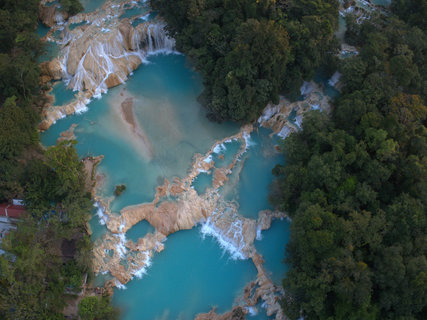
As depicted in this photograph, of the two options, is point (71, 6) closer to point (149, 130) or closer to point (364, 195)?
point (149, 130)

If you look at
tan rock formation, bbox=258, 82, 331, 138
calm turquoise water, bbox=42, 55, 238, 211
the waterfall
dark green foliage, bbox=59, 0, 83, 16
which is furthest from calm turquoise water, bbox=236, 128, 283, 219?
dark green foliage, bbox=59, 0, 83, 16

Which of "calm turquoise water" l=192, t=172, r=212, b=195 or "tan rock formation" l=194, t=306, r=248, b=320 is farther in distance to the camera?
"calm turquoise water" l=192, t=172, r=212, b=195

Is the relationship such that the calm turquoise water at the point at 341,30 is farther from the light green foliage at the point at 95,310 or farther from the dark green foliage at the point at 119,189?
the light green foliage at the point at 95,310

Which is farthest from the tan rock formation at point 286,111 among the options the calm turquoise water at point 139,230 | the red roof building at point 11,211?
the red roof building at point 11,211

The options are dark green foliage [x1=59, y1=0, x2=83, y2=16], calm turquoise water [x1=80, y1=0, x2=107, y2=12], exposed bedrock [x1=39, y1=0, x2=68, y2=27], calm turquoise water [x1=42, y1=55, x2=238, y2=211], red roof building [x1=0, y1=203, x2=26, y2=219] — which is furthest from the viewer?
calm turquoise water [x1=80, y1=0, x2=107, y2=12]

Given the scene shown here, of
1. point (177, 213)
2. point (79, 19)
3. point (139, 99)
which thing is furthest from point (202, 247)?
point (79, 19)

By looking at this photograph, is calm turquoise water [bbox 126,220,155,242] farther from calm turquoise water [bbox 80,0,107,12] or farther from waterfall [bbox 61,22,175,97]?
calm turquoise water [bbox 80,0,107,12]

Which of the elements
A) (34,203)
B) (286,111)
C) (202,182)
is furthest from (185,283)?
(286,111)
